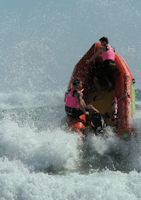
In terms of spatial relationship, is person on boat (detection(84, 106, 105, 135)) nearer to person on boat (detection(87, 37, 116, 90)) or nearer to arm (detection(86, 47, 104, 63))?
person on boat (detection(87, 37, 116, 90))

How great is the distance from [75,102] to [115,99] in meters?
0.76

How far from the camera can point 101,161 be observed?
24.3 feet

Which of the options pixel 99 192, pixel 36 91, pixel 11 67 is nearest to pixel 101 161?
pixel 99 192

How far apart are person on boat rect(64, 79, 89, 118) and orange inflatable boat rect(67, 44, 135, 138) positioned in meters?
0.13

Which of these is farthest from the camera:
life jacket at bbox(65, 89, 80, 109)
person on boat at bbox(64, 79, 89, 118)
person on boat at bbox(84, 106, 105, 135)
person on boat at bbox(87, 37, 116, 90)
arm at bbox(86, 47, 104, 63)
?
arm at bbox(86, 47, 104, 63)

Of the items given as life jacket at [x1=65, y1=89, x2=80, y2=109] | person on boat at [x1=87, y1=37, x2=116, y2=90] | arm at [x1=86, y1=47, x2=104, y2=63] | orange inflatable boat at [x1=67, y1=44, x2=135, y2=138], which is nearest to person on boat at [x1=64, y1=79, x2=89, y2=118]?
life jacket at [x1=65, y1=89, x2=80, y2=109]

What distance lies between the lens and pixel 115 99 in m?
8.57

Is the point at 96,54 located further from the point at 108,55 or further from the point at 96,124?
the point at 96,124

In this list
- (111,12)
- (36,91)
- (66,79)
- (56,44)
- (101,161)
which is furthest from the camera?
(111,12)

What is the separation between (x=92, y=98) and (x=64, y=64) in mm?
9378

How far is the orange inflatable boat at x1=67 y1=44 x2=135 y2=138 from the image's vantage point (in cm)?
796

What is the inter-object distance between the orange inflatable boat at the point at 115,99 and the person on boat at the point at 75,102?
13 cm

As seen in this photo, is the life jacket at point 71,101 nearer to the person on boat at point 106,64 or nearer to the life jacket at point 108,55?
the person on boat at point 106,64

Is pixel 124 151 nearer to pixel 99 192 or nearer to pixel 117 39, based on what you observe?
pixel 99 192
